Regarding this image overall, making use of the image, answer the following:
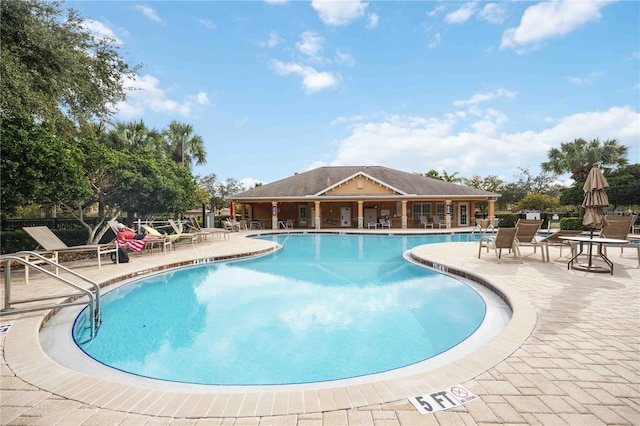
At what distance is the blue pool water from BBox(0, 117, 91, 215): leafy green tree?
367cm

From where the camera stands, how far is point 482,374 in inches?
110

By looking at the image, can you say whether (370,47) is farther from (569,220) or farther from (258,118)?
(569,220)

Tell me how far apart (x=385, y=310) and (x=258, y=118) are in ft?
65.6

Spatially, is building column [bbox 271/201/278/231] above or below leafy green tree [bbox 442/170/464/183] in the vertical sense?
below

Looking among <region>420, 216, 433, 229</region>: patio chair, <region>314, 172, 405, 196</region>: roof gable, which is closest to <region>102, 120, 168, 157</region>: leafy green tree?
<region>314, 172, 405, 196</region>: roof gable

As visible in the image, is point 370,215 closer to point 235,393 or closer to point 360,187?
point 360,187

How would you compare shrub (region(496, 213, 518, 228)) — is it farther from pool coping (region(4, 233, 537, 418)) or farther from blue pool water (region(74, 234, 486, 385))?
pool coping (region(4, 233, 537, 418))

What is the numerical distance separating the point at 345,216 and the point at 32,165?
2183 centimetres

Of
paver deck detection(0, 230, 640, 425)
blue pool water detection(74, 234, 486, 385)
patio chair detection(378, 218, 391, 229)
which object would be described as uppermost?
patio chair detection(378, 218, 391, 229)

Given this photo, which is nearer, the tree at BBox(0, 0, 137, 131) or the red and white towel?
the tree at BBox(0, 0, 137, 131)

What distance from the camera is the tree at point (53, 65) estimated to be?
6289mm

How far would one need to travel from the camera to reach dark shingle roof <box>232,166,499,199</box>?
2539 cm

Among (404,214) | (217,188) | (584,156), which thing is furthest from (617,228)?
(217,188)

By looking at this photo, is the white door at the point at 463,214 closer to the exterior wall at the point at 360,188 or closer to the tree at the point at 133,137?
the exterior wall at the point at 360,188
